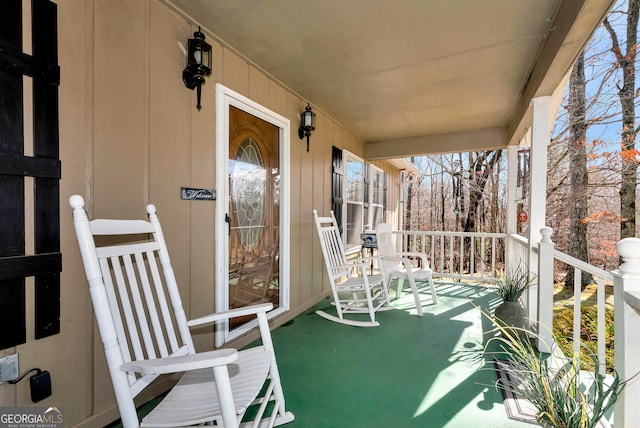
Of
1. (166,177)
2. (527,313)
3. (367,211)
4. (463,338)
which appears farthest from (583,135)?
(166,177)

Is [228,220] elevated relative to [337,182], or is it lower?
lower

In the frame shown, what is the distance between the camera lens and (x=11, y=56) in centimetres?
131

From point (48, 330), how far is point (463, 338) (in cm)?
305

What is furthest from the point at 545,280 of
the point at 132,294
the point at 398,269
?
Answer: the point at 132,294

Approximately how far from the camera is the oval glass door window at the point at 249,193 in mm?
2668

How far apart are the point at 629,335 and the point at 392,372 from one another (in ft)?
4.68

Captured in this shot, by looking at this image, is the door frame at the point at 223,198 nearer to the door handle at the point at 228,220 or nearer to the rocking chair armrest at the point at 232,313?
the door handle at the point at 228,220

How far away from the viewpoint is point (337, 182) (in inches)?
181

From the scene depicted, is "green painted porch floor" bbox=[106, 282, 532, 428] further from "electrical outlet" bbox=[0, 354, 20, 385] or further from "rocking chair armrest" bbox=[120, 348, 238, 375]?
"electrical outlet" bbox=[0, 354, 20, 385]

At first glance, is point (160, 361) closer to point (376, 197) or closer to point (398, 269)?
point (398, 269)

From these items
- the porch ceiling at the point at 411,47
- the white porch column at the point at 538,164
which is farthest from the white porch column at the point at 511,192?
the white porch column at the point at 538,164

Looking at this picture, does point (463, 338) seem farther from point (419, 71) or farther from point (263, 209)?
point (419, 71)

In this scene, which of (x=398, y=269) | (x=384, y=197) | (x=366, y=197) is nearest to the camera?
(x=398, y=269)

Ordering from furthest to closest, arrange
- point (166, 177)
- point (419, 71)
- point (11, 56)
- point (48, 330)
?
point (419, 71), point (166, 177), point (48, 330), point (11, 56)
